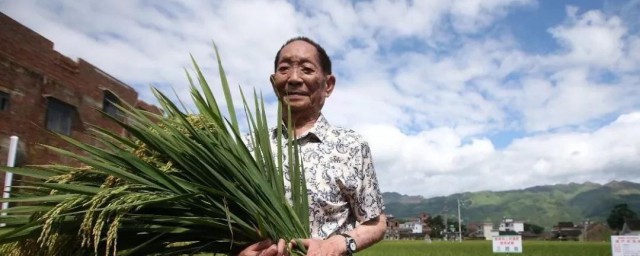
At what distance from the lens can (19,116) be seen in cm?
972

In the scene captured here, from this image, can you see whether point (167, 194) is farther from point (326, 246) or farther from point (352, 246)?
point (352, 246)

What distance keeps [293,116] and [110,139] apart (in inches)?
24.7

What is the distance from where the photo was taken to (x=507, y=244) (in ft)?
55.5

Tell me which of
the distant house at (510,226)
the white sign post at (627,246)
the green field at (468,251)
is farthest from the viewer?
the distant house at (510,226)

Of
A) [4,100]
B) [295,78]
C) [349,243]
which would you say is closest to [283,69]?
[295,78]

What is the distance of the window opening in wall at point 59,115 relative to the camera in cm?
1063

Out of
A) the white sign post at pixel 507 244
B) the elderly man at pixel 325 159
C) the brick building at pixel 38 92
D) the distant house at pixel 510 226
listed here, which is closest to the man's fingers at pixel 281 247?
the elderly man at pixel 325 159

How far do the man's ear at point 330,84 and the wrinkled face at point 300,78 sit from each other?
56 mm

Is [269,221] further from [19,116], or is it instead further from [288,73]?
[19,116]

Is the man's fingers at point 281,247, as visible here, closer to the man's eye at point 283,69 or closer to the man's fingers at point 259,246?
the man's fingers at point 259,246

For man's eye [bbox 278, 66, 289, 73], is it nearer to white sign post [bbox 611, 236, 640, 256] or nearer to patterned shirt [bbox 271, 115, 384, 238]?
patterned shirt [bbox 271, 115, 384, 238]

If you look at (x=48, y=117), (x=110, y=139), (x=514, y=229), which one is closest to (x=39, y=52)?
(x=48, y=117)

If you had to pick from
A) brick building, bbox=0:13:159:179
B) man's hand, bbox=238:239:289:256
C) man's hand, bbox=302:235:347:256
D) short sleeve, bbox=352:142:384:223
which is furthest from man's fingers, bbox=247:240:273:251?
brick building, bbox=0:13:159:179

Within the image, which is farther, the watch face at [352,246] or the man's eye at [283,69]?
the man's eye at [283,69]
